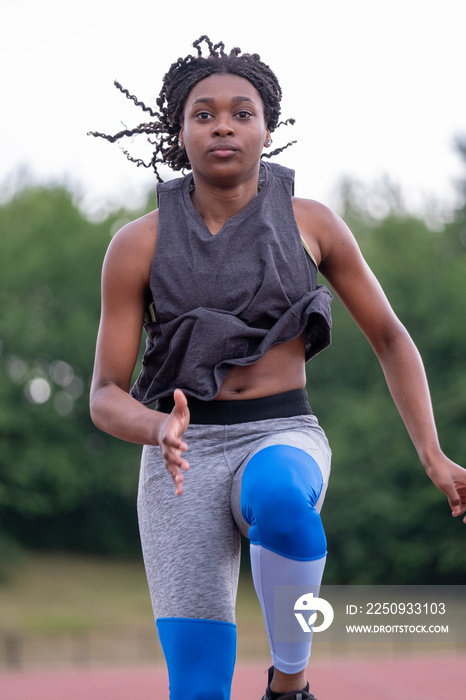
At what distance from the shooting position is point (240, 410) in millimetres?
2297

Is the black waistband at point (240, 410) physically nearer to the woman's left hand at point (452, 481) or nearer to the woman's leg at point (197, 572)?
the woman's leg at point (197, 572)

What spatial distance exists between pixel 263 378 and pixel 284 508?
46 cm

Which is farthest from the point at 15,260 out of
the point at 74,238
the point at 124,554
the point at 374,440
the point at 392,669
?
the point at 392,669

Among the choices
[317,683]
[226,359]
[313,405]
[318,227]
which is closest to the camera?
[226,359]

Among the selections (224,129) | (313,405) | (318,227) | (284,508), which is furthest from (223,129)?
(313,405)

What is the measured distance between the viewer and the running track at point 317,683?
1000 centimetres

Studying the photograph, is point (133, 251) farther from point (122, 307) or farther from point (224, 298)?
point (224, 298)

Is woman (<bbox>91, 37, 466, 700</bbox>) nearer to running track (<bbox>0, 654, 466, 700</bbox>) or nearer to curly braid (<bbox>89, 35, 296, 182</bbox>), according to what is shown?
curly braid (<bbox>89, 35, 296, 182</bbox>)

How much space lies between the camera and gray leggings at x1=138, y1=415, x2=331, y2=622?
217 cm

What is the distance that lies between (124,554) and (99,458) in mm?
2852

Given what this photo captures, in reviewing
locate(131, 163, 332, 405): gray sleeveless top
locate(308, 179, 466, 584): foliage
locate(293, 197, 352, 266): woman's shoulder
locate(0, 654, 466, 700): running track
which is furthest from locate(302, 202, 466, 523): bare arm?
locate(308, 179, 466, 584): foliage

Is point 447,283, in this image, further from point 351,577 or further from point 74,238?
point 74,238

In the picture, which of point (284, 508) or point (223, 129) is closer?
point (284, 508)

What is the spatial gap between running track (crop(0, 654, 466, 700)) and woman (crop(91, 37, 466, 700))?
7.66 m
